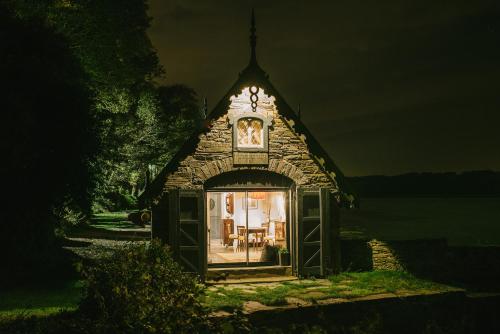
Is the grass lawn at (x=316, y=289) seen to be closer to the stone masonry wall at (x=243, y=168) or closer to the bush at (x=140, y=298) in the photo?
the stone masonry wall at (x=243, y=168)

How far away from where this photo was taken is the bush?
5.74 m

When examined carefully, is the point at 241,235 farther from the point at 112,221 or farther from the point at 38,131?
the point at 112,221

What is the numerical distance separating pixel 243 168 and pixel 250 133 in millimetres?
1014

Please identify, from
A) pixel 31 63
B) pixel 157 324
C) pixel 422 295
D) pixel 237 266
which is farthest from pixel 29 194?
pixel 422 295

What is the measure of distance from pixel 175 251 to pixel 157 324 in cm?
699

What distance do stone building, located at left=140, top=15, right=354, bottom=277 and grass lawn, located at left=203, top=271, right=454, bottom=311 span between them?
80cm

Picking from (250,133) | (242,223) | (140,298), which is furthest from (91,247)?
(140,298)

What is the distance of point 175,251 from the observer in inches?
496

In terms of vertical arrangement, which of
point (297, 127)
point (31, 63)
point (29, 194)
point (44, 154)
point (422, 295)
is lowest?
point (422, 295)

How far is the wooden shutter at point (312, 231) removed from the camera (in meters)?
13.4

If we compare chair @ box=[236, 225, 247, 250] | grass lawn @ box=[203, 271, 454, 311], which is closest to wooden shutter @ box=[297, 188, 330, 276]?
grass lawn @ box=[203, 271, 454, 311]

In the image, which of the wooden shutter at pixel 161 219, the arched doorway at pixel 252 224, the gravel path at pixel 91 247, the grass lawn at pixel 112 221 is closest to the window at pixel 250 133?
the arched doorway at pixel 252 224

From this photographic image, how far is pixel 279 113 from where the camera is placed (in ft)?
43.5

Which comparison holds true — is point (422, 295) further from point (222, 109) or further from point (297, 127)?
point (222, 109)
